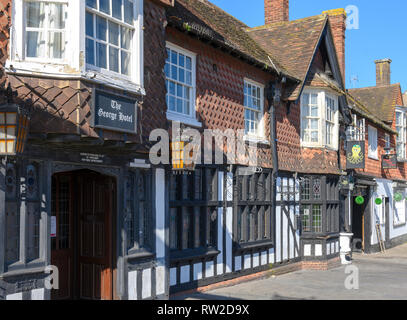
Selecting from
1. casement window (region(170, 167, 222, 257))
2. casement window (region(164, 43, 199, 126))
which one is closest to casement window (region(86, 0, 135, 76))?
casement window (region(164, 43, 199, 126))

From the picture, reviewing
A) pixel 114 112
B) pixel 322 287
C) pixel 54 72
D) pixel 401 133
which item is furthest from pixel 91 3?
pixel 401 133

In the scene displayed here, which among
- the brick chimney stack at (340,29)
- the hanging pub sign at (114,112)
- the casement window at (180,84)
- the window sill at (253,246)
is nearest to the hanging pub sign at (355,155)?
the brick chimney stack at (340,29)

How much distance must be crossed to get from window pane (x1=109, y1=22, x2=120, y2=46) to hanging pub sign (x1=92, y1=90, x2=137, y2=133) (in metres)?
1.00

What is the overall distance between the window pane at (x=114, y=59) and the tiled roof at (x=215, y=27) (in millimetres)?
2182

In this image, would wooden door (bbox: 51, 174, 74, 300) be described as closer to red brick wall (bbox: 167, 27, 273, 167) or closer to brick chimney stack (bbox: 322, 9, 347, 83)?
red brick wall (bbox: 167, 27, 273, 167)

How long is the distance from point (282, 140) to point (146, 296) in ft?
24.3

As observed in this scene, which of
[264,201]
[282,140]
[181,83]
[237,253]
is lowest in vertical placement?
[237,253]

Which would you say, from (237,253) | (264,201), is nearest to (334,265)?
(264,201)

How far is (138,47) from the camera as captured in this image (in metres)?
8.83

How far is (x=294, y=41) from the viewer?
1712 cm

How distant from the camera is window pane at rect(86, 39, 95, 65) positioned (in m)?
7.79

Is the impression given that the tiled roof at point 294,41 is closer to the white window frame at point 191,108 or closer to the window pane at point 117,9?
the white window frame at point 191,108

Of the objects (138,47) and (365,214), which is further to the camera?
(365,214)
